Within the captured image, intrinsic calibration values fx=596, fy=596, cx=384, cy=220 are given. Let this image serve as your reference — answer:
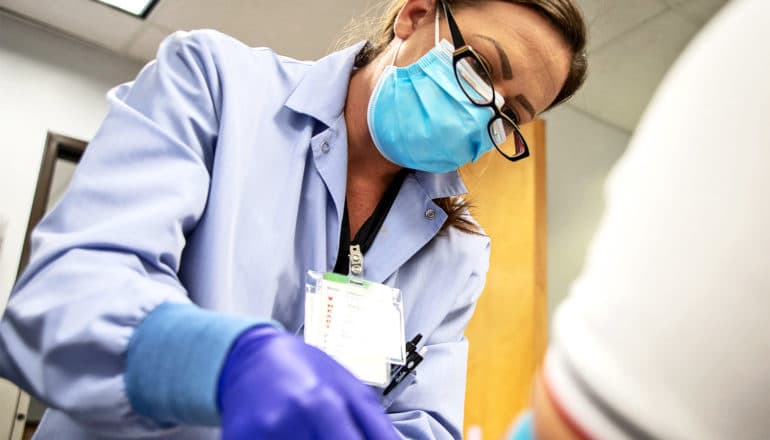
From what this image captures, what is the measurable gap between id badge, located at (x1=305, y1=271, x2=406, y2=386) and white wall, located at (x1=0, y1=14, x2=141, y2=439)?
237cm

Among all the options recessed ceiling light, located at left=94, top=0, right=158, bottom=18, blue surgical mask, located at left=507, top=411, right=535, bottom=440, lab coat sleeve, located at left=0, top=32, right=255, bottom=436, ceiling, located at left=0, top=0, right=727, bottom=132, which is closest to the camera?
blue surgical mask, located at left=507, top=411, right=535, bottom=440

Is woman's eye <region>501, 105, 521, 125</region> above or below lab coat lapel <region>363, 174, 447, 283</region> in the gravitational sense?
above

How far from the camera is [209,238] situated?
30.0 inches

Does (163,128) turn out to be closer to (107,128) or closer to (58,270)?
(107,128)

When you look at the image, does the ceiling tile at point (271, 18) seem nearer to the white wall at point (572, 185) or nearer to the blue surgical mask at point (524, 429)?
the white wall at point (572, 185)

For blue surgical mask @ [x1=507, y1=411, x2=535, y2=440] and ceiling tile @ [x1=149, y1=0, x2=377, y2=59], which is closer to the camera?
blue surgical mask @ [x1=507, y1=411, x2=535, y2=440]

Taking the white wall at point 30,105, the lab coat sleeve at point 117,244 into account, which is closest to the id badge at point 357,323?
the lab coat sleeve at point 117,244

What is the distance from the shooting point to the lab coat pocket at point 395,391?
0.96m

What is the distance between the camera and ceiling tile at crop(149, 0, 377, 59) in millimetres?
2773

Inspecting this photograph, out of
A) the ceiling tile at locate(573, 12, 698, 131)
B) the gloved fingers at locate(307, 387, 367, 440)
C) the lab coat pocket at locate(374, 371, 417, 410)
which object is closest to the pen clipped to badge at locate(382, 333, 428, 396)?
the lab coat pocket at locate(374, 371, 417, 410)

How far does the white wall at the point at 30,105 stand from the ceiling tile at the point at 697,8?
282 cm

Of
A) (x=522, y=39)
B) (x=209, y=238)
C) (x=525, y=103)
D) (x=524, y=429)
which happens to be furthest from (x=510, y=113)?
(x=524, y=429)

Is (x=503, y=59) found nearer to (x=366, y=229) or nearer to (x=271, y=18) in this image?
(x=366, y=229)

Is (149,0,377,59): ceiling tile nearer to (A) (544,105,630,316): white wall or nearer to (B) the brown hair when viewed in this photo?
(A) (544,105,630,316): white wall
